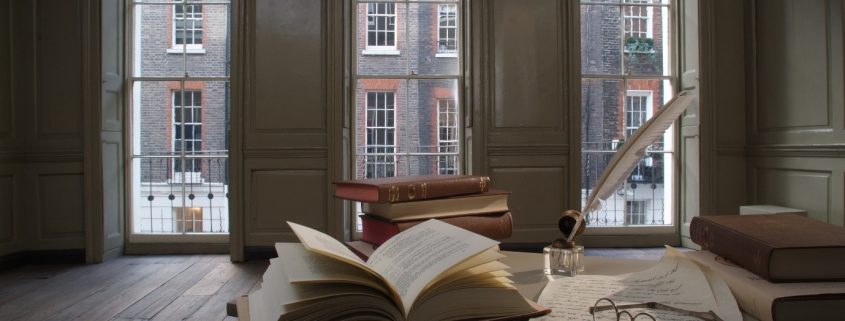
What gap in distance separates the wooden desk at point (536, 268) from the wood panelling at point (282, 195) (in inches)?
119

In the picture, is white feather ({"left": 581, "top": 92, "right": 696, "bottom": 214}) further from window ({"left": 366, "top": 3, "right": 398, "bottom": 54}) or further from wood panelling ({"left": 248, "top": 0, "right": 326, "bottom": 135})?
window ({"left": 366, "top": 3, "right": 398, "bottom": 54})

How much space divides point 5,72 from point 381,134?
2496 mm

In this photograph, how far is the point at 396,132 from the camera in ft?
14.2

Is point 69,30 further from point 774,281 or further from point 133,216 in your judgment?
point 774,281

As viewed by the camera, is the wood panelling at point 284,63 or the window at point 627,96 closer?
the wood panelling at point 284,63

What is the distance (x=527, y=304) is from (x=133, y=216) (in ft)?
14.3

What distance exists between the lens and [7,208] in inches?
153

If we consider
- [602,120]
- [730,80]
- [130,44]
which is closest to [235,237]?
[130,44]

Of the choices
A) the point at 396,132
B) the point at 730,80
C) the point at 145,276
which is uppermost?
the point at 730,80

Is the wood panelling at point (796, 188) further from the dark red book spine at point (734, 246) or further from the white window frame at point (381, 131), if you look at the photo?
the dark red book spine at point (734, 246)

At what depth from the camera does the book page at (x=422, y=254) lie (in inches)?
24.5

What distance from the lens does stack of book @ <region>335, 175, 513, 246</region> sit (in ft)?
3.36

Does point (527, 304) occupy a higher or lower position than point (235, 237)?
higher

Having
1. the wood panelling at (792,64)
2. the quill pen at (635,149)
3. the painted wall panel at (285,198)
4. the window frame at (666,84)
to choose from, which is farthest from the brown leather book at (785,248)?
the window frame at (666,84)
